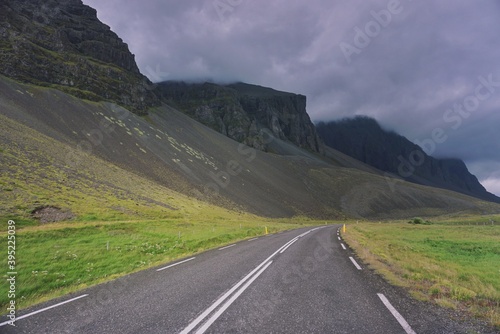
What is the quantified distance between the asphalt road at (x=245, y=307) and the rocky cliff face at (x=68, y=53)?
96.7m

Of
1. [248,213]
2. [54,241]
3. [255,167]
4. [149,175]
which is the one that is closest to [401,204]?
[255,167]

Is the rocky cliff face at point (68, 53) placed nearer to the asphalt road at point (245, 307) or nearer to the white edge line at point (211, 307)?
the asphalt road at point (245, 307)

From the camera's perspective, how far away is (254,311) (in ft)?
22.7

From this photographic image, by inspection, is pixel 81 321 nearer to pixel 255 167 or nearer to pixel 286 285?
pixel 286 285

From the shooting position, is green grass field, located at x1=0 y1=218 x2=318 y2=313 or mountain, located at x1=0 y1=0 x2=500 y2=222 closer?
green grass field, located at x1=0 y1=218 x2=318 y2=313

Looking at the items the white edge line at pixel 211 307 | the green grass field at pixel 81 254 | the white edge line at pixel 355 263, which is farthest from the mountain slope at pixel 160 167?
the white edge line at pixel 355 263

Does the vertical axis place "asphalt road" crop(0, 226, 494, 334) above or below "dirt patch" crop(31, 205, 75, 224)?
above

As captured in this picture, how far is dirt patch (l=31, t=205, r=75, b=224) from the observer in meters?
30.0

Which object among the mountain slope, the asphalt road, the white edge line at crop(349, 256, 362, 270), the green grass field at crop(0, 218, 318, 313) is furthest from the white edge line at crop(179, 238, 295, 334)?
the mountain slope

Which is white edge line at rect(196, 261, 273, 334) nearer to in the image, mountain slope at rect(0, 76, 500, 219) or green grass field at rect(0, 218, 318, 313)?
green grass field at rect(0, 218, 318, 313)

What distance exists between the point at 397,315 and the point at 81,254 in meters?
18.6

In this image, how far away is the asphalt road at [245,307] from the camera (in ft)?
19.6

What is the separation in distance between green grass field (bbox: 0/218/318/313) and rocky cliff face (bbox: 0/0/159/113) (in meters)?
78.8

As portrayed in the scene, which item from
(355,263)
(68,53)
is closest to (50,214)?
(355,263)
